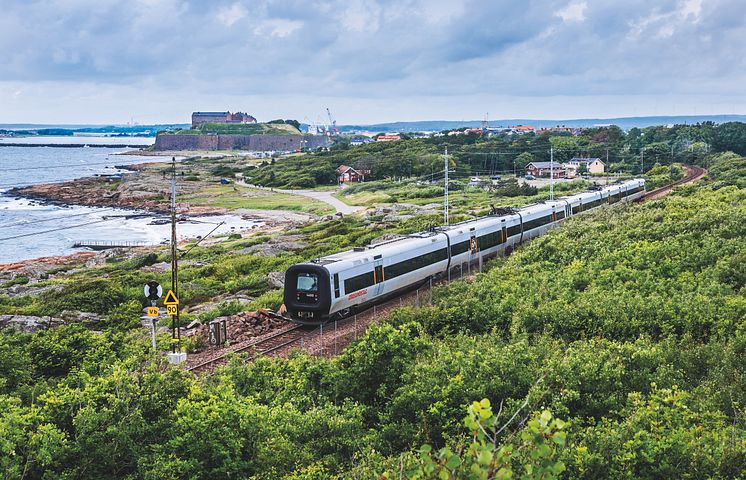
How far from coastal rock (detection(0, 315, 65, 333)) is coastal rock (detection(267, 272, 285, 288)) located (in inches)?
432

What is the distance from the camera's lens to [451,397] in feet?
46.5

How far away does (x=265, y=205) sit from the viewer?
10194cm

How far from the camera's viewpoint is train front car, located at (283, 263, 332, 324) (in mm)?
25219

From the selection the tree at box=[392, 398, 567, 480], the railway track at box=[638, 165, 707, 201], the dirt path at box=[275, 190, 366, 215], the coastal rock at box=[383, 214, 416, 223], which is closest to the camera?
the tree at box=[392, 398, 567, 480]

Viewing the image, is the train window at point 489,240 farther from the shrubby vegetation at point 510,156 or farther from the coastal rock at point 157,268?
the shrubby vegetation at point 510,156

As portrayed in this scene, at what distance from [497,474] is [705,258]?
25411 millimetres

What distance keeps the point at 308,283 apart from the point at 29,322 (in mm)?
11562

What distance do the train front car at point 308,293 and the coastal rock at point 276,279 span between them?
34.0ft

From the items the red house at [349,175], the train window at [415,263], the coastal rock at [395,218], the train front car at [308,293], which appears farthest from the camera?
the red house at [349,175]

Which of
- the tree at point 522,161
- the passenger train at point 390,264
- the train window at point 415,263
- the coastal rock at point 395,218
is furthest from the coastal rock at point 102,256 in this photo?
the tree at point 522,161

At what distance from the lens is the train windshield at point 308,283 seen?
25.3 metres

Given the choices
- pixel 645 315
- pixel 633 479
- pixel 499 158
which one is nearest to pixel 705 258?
pixel 645 315

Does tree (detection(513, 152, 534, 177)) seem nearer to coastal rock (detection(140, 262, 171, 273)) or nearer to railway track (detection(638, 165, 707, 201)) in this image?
railway track (detection(638, 165, 707, 201))

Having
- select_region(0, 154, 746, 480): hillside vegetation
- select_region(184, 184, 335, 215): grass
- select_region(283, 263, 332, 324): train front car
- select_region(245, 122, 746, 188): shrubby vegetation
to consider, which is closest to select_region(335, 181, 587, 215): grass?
select_region(184, 184, 335, 215): grass
